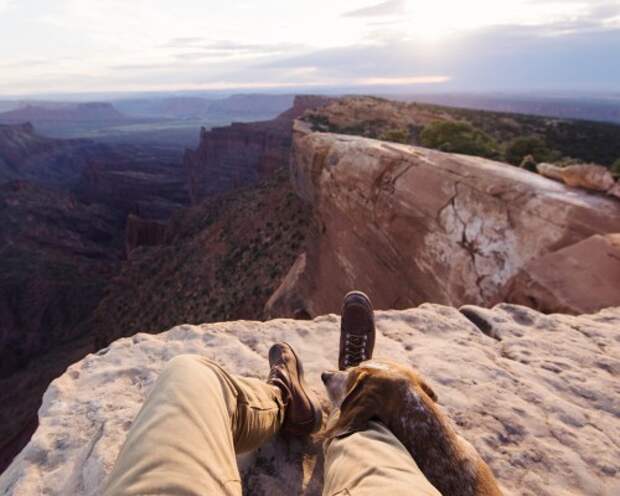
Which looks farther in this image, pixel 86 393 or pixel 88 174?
pixel 88 174

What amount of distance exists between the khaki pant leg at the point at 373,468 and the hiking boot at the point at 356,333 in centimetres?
115

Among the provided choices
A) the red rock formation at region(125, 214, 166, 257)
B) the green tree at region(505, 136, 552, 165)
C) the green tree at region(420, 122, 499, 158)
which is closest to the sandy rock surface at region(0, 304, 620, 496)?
the green tree at region(420, 122, 499, 158)

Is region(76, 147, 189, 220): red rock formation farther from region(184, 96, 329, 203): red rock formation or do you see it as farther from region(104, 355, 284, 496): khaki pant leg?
region(104, 355, 284, 496): khaki pant leg

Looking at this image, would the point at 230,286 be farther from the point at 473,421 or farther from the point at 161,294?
the point at 473,421

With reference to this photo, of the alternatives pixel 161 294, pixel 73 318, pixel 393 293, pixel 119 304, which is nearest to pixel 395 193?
pixel 393 293

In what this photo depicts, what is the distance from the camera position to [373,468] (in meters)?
1.55

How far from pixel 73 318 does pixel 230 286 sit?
23821 mm

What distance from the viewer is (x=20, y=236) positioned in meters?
47.4

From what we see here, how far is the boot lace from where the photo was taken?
299 cm

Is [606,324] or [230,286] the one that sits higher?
[606,324]

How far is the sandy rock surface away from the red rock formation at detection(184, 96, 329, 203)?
191 ft

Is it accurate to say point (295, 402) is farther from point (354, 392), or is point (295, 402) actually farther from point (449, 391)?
point (449, 391)

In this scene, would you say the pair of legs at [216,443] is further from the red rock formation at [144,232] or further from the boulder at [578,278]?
the red rock formation at [144,232]

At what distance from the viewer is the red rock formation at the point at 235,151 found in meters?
64.4
